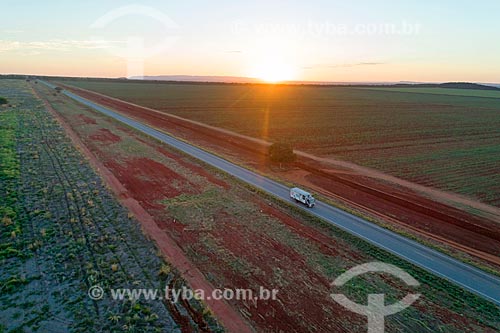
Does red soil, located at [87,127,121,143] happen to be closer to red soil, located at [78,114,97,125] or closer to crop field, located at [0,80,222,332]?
red soil, located at [78,114,97,125]

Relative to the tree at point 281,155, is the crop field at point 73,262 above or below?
below

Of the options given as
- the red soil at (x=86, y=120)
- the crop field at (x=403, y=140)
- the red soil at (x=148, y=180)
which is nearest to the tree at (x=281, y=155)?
the crop field at (x=403, y=140)

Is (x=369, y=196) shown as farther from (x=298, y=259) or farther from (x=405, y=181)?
(x=298, y=259)

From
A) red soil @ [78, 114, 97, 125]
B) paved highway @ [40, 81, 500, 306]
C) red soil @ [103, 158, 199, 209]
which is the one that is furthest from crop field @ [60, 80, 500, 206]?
red soil @ [103, 158, 199, 209]

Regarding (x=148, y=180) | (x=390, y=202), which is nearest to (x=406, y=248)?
(x=390, y=202)

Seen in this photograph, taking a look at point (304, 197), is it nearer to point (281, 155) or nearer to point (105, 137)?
point (281, 155)

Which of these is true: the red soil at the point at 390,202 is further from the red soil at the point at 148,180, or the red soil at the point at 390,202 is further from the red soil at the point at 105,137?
the red soil at the point at 105,137
